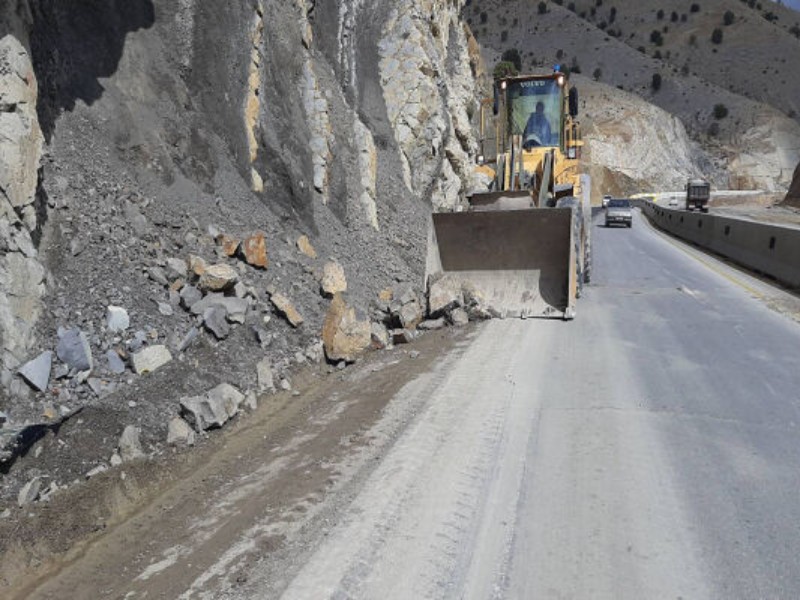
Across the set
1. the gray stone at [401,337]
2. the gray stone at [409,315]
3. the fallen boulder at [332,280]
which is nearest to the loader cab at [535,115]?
the gray stone at [409,315]

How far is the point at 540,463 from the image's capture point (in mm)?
4355

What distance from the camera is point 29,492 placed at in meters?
4.27

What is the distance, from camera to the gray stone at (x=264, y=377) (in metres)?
6.58

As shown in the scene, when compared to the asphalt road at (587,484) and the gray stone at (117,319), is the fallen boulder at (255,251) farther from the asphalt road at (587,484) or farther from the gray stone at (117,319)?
the asphalt road at (587,484)

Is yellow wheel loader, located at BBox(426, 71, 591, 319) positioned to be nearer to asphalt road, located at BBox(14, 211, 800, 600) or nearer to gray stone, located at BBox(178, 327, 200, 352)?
asphalt road, located at BBox(14, 211, 800, 600)

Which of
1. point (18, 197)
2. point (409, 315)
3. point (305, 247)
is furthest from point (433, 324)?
point (18, 197)

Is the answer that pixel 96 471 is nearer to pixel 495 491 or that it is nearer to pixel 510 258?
pixel 495 491

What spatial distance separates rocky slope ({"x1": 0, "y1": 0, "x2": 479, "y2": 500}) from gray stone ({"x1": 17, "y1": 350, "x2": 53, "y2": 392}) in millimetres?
11

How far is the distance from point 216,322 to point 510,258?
4648 mm

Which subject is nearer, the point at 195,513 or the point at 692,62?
the point at 195,513

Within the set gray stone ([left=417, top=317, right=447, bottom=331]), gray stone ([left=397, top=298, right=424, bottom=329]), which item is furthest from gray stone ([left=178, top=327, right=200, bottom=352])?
gray stone ([left=417, top=317, right=447, bottom=331])

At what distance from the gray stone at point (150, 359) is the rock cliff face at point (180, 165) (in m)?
0.19

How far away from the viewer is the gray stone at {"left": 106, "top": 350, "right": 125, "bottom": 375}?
5.53m

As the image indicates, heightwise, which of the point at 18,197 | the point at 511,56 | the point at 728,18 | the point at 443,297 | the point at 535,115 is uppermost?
the point at 728,18
